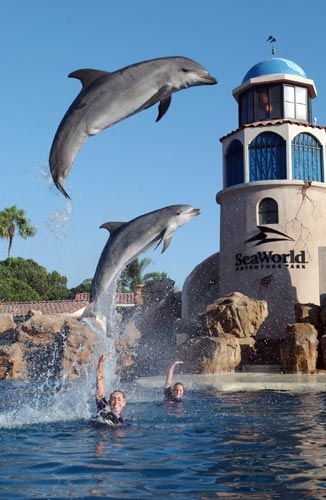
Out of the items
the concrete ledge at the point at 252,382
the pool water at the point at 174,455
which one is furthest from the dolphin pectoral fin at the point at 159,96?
the concrete ledge at the point at 252,382

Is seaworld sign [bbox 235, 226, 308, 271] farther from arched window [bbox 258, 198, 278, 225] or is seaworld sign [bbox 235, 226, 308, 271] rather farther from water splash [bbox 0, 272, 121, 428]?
water splash [bbox 0, 272, 121, 428]

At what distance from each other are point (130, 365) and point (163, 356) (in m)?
1.07

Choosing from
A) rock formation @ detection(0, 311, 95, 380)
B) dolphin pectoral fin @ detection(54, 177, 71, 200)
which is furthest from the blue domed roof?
dolphin pectoral fin @ detection(54, 177, 71, 200)

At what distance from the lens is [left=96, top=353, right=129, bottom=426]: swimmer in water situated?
25.5 feet

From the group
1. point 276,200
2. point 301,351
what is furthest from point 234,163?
point 301,351

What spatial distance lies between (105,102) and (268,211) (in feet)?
51.8

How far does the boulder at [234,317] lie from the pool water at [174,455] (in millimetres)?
7446

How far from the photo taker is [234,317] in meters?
17.4

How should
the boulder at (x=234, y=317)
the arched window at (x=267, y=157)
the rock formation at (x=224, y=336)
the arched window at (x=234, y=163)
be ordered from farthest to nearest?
1. the arched window at (x=234, y=163)
2. the arched window at (x=267, y=157)
3. the boulder at (x=234, y=317)
4. the rock formation at (x=224, y=336)

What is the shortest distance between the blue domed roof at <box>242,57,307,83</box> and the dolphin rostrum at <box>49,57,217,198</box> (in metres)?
16.5

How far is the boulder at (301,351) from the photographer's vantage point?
15.3m

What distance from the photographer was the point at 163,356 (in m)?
19.5

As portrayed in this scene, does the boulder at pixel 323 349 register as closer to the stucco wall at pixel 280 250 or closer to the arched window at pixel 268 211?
the stucco wall at pixel 280 250

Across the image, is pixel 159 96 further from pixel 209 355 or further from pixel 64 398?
pixel 209 355
